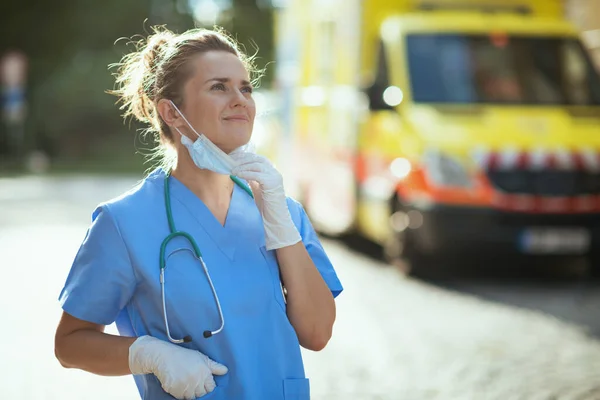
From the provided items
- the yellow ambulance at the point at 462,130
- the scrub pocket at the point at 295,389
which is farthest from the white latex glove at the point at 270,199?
the yellow ambulance at the point at 462,130

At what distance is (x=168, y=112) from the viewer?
339 centimetres

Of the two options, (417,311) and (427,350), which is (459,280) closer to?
(417,311)

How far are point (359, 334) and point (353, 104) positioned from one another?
4655 mm

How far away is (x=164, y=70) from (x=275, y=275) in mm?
611

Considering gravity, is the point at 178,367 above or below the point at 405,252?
above

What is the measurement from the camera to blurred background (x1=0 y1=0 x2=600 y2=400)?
7305 millimetres

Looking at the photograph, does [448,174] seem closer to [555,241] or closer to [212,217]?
[555,241]

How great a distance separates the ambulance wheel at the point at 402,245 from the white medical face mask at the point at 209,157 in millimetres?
7937

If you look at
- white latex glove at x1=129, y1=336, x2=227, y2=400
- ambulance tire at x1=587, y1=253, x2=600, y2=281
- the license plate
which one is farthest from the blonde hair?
ambulance tire at x1=587, y1=253, x2=600, y2=281

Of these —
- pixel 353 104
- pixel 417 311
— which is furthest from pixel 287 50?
pixel 417 311

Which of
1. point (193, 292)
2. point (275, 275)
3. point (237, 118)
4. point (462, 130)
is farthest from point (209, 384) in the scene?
point (462, 130)

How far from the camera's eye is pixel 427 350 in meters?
7.77

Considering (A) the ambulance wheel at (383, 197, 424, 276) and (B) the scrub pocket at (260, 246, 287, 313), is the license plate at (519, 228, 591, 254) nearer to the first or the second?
(A) the ambulance wheel at (383, 197, 424, 276)

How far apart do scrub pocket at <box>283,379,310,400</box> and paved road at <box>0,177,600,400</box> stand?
3.23 metres
